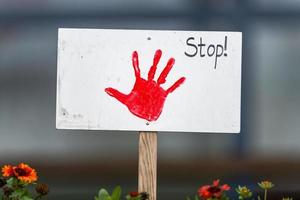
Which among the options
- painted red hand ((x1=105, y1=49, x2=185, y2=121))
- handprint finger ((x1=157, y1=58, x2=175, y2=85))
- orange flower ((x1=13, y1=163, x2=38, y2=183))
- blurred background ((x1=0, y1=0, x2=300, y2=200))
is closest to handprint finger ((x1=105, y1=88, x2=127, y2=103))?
painted red hand ((x1=105, y1=49, x2=185, y2=121))

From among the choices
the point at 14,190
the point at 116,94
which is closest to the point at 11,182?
the point at 14,190

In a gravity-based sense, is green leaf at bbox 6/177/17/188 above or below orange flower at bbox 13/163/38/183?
below

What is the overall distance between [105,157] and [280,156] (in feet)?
2.27

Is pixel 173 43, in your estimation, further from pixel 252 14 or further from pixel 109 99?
pixel 252 14

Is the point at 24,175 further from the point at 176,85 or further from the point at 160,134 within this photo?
the point at 160,134

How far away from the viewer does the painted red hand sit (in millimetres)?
1875

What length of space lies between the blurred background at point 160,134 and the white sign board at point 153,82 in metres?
0.57

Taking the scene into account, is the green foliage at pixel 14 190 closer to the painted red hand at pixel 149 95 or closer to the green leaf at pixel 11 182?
the green leaf at pixel 11 182

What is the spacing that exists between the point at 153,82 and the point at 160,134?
63 centimetres

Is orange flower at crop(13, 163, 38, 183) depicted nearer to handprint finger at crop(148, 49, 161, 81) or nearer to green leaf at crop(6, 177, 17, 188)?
green leaf at crop(6, 177, 17, 188)

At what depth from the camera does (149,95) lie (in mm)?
1873

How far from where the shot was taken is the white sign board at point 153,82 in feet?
6.18

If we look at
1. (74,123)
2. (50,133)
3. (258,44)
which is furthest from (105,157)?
(258,44)

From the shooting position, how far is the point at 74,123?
6.24 feet
